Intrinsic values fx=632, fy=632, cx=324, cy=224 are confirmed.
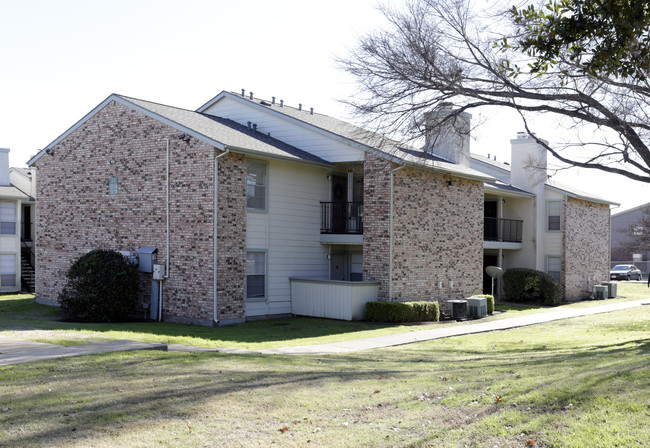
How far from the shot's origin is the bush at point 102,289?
59.2 feet

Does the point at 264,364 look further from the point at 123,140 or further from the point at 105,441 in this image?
the point at 123,140

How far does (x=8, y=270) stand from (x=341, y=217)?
16877mm

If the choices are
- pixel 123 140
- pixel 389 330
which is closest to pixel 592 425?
pixel 389 330

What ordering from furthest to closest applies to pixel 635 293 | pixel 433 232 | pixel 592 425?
pixel 635 293 → pixel 433 232 → pixel 592 425

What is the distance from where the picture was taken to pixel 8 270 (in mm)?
28859

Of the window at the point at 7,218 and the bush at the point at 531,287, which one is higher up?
the window at the point at 7,218

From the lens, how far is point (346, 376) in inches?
374

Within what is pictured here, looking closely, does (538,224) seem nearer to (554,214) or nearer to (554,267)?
(554,214)

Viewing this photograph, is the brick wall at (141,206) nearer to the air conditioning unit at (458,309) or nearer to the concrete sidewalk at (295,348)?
the concrete sidewalk at (295,348)

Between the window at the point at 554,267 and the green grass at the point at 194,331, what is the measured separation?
12796mm

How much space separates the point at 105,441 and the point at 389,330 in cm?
1207

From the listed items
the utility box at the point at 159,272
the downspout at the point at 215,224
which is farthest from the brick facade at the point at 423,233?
the utility box at the point at 159,272

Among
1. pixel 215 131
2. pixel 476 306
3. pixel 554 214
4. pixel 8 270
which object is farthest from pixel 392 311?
pixel 8 270

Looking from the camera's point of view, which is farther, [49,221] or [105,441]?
[49,221]
